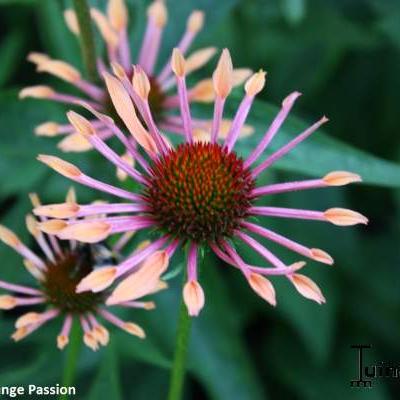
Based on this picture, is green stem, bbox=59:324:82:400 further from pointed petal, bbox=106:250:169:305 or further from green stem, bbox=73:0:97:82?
green stem, bbox=73:0:97:82

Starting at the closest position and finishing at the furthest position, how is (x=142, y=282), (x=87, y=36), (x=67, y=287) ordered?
(x=142, y=282) < (x=67, y=287) < (x=87, y=36)

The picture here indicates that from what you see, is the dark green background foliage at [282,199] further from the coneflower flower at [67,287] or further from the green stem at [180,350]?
the green stem at [180,350]

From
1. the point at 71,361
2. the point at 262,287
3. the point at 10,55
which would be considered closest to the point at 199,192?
the point at 262,287

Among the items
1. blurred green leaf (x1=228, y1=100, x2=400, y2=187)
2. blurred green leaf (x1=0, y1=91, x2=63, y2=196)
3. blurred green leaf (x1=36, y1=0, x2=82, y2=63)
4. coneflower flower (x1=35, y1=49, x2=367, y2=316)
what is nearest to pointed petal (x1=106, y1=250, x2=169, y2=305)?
coneflower flower (x1=35, y1=49, x2=367, y2=316)

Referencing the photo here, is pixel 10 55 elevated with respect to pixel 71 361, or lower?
elevated

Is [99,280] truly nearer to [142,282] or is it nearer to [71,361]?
[142,282]

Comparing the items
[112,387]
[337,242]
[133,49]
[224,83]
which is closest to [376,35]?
[337,242]

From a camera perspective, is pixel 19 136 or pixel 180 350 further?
pixel 19 136
